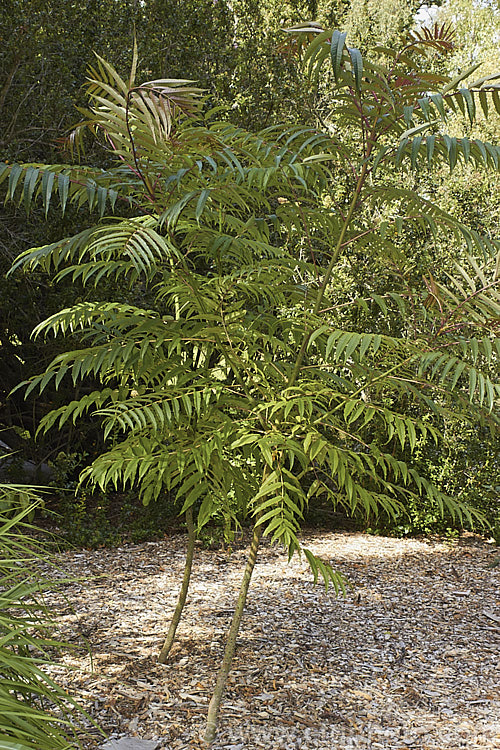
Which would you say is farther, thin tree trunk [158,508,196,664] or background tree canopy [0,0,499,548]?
background tree canopy [0,0,499,548]

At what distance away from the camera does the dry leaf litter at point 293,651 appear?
2.65 metres

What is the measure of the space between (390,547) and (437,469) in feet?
2.79

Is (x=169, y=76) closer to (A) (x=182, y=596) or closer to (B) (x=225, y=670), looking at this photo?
(A) (x=182, y=596)

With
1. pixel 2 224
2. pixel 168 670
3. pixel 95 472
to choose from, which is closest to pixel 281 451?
pixel 95 472

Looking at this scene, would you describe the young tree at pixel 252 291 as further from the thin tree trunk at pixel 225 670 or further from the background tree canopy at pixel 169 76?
the background tree canopy at pixel 169 76

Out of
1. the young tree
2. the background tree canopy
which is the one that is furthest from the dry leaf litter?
the background tree canopy

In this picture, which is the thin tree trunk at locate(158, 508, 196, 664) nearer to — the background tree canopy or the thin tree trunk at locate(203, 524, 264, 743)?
the thin tree trunk at locate(203, 524, 264, 743)

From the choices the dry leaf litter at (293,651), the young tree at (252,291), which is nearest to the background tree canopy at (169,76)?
the dry leaf litter at (293,651)

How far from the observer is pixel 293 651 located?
11.0 ft

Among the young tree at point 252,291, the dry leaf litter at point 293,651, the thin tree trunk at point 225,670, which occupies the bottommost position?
the dry leaf litter at point 293,651

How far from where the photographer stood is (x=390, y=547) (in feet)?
18.1

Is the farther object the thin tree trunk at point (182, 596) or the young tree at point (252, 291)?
the thin tree trunk at point (182, 596)

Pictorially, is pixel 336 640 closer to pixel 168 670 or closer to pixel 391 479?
pixel 168 670

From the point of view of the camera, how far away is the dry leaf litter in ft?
8.70
